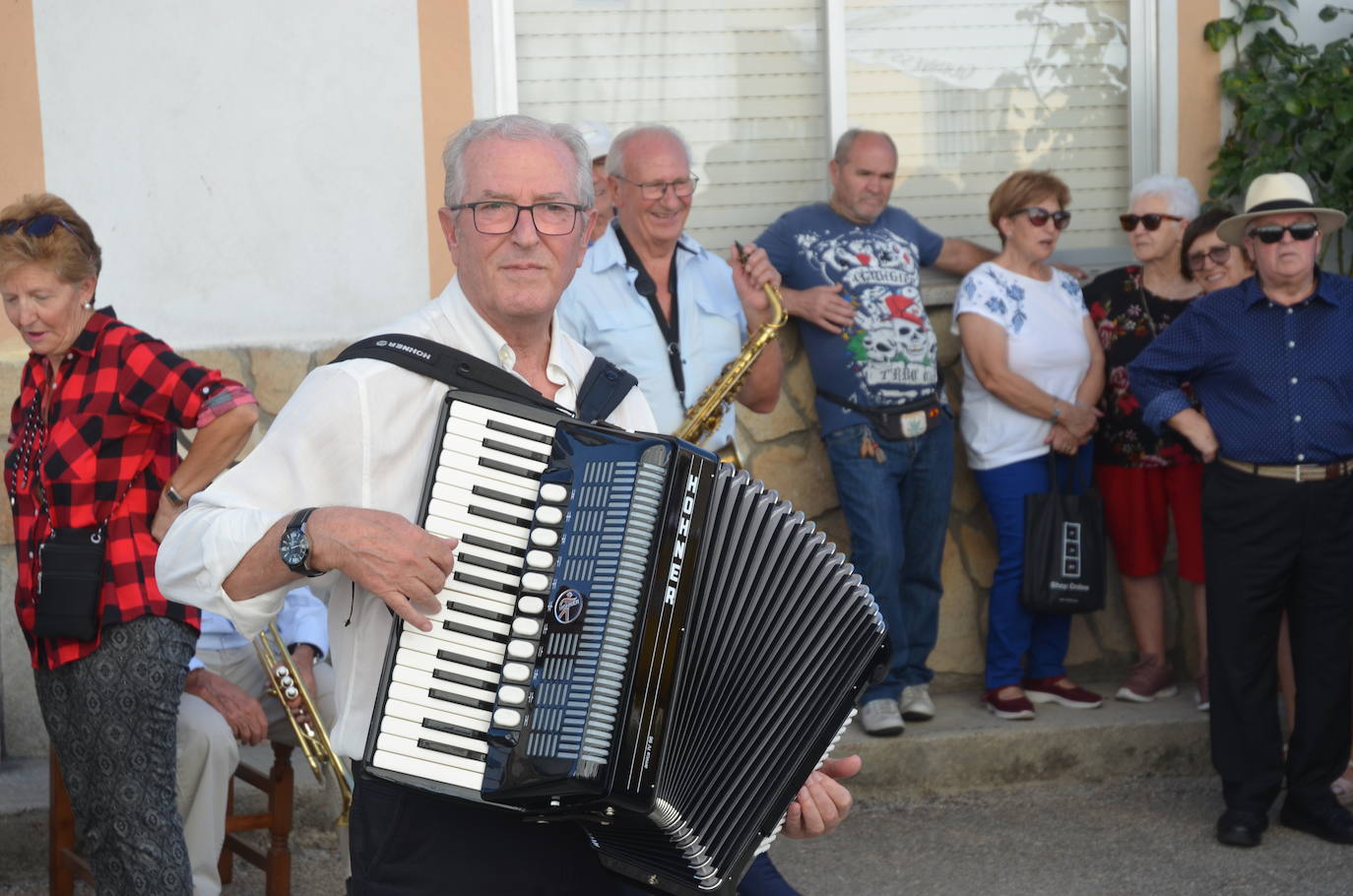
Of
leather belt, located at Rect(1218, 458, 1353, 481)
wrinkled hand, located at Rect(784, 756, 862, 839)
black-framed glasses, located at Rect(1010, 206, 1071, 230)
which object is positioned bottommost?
wrinkled hand, located at Rect(784, 756, 862, 839)

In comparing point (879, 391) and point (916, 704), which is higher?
point (879, 391)

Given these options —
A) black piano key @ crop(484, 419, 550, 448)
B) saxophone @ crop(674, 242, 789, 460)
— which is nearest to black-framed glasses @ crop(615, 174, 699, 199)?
saxophone @ crop(674, 242, 789, 460)

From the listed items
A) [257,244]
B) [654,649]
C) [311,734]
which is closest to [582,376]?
[654,649]

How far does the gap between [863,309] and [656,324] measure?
3.55ft

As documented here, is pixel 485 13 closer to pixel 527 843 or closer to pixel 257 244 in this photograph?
pixel 257 244

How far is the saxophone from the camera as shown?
4629mm

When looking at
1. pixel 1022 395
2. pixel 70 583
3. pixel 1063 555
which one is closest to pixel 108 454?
pixel 70 583

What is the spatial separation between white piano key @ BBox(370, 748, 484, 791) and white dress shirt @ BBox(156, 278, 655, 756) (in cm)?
18

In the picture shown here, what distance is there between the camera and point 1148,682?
5.90 meters

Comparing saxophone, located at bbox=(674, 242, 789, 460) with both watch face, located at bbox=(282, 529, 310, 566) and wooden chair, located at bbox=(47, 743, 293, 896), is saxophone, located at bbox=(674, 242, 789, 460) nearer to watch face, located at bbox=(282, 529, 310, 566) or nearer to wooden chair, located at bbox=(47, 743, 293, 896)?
wooden chair, located at bbox=(47, 743, 293, 896)

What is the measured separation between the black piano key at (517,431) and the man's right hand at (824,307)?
137 inches

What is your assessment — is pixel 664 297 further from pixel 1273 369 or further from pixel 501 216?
pixel 501 216

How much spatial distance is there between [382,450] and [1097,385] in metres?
4.00

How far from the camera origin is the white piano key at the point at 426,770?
198 cm
